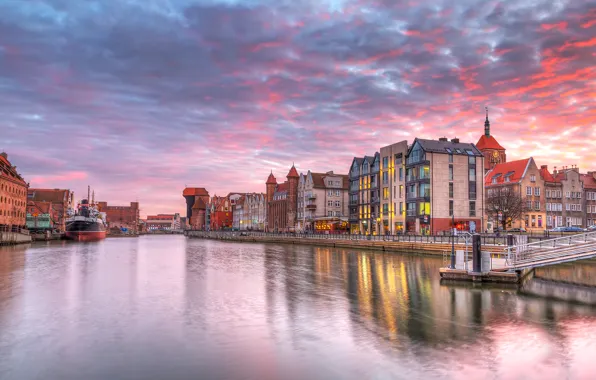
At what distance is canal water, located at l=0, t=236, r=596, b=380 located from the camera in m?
15.1

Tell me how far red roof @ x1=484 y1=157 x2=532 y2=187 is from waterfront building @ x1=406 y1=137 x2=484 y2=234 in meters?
17.6

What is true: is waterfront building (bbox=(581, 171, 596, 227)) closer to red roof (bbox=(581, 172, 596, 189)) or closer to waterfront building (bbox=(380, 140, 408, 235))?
red roof (bbox=(581, 172, 596, 189))

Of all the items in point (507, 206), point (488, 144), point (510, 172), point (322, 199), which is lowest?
point (507, 206)

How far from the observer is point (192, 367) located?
15.3m

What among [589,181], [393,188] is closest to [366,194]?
[393,188]

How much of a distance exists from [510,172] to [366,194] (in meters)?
32.3

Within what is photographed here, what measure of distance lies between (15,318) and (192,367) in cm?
1246

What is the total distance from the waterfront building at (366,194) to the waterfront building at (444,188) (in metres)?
14.4

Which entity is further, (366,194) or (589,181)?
(589,181)

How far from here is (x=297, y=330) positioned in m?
20.1

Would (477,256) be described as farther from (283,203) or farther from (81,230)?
(81,230)

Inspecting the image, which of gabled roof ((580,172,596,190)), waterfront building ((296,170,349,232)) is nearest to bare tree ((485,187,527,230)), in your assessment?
gabled roof ((580,172,596,190))

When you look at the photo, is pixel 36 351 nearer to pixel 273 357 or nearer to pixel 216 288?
pixel 273 357

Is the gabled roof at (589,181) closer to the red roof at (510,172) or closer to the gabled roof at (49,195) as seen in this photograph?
the red roof at (510,172)
